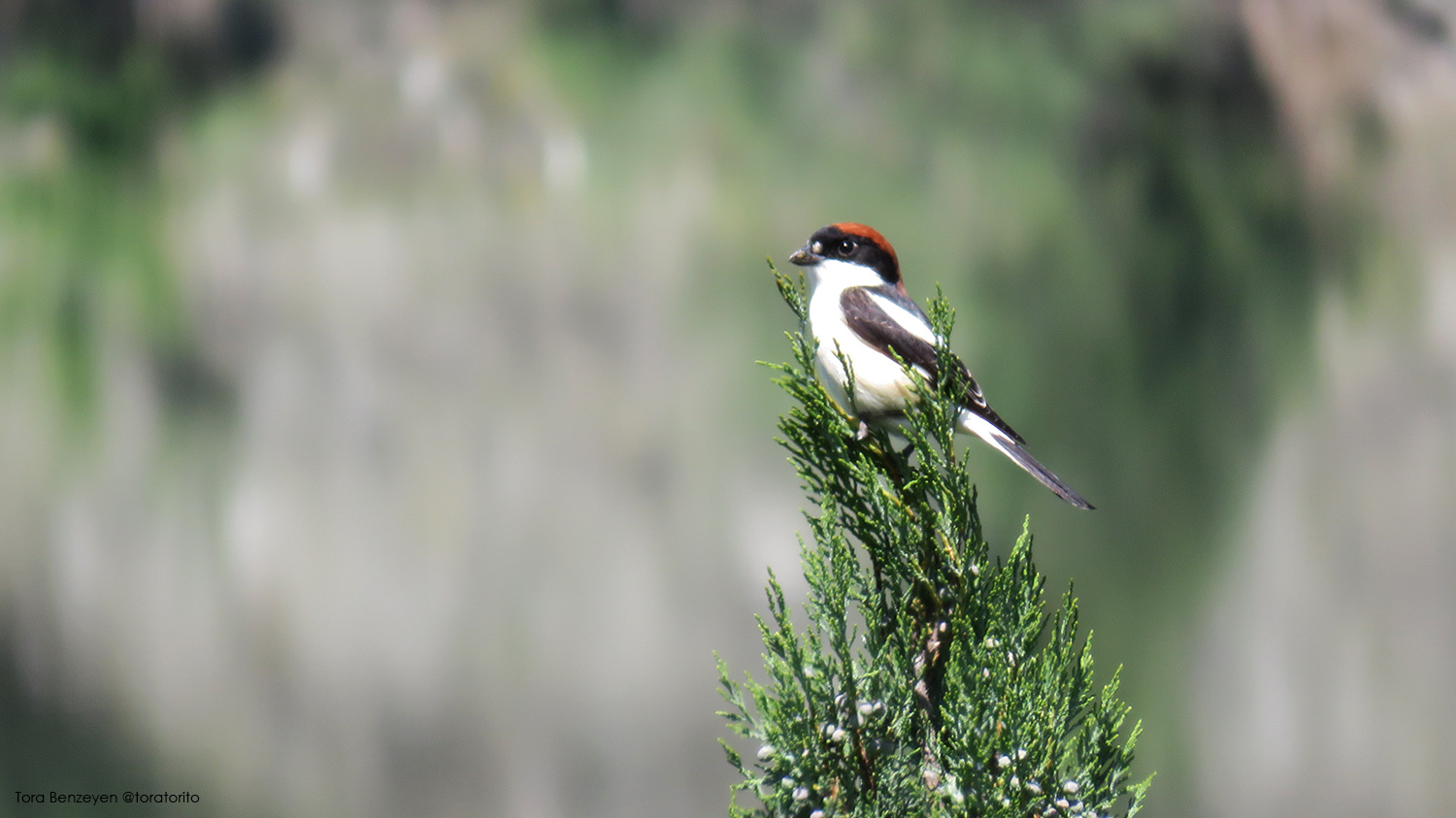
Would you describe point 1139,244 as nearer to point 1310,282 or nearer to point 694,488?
point 1310,282

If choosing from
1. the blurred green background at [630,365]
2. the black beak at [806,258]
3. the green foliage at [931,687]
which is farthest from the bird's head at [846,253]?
the blurred green background at [630,365]

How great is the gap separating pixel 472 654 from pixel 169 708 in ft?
2.38

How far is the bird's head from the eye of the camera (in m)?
1.13

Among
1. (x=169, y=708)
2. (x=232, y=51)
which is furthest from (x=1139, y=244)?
(x=169, y=708)

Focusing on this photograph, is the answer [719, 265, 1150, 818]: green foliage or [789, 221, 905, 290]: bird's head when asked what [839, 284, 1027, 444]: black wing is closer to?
[789, 221, 905, 290]: bird's head

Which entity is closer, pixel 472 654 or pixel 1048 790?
pixel 1048 790

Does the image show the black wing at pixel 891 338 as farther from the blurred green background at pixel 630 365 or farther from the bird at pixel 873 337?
the blurred green background at pixel 630 365

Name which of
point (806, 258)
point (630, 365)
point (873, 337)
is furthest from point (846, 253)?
point (630, 365)

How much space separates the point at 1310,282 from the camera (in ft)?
9.11

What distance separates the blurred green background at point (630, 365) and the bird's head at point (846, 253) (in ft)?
4.39

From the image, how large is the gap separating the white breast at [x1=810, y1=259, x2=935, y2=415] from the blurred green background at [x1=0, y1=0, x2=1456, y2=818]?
135 cm

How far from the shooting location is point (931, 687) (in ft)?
2.28

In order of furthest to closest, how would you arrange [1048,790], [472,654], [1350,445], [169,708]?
[1350,445] < [472,654] < [169,708] < [1048,790]

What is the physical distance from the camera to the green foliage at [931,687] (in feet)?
2.07
